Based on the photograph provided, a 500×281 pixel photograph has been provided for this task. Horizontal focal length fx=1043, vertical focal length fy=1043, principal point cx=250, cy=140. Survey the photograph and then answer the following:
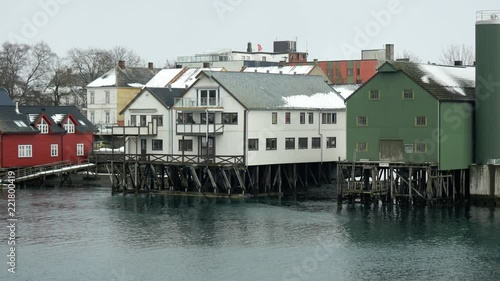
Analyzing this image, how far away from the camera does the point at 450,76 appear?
7325 centimetres

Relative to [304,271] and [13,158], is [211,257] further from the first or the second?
[13,158]

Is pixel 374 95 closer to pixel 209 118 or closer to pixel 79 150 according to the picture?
pixel 209 118

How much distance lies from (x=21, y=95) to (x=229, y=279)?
80.1 meters

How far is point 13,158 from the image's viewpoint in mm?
86062

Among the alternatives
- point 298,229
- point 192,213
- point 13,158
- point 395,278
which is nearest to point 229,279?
point 395,278

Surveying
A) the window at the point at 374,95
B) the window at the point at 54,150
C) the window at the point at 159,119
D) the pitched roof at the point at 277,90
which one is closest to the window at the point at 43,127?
the window at the point at 54,150

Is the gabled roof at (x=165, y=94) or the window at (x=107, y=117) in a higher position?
the gabled roof at (x=165, y=94)

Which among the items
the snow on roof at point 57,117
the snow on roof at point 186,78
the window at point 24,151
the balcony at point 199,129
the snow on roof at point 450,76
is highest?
the snow on roof at point 186,78

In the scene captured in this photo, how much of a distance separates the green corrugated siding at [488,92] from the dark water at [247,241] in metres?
4.84

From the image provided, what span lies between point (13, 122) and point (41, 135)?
2.85 metres

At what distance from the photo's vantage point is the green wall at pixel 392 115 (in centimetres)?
6806

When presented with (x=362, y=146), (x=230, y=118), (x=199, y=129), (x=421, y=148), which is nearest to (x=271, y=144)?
(x=230, y=118)

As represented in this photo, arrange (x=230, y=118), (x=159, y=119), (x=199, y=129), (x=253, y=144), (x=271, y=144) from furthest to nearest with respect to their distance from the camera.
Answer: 1. (x=159, y=119)
2. (x=271, y=144)
3. (x=199, y=129)
4. (x=230, y=118)
5. (x=253, y=144)

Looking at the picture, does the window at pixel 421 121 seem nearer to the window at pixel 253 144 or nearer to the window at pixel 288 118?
the window at pixel 288 118
